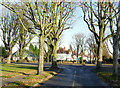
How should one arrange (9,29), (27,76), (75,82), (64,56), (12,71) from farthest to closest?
(64,56) → (9,29) → (12,71) → (27,76) → (75,82)

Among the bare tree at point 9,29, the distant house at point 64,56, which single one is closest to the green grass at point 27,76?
the bare tree at point 9,29

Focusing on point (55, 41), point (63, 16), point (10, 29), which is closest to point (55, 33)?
point (55, 41)

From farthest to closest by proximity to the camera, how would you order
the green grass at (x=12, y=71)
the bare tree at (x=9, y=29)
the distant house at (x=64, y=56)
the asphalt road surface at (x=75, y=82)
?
the distant house at (x=64, y=56) < the bare tree at (x=9, y=29) < the green grass at (x=12, y=71) < the asphalt road surface at (x=75, y=82)

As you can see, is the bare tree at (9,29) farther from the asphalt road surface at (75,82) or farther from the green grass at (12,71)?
the asphalt road surface at (75,82)

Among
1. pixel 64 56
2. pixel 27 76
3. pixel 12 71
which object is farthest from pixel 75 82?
pixel 64 56

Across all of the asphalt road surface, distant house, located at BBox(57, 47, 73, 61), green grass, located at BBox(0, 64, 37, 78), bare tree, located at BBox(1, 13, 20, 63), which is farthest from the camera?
distant house, located at BBox(57, 47, 73, 61)

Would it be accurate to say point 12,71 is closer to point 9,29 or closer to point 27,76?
point 27,76

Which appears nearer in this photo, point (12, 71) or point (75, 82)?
point (75, 82)

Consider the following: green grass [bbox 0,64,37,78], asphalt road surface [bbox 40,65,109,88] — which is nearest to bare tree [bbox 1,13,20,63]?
green grass [bbox 0,64,37,78]

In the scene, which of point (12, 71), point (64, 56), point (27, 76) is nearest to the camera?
point (27, 76)

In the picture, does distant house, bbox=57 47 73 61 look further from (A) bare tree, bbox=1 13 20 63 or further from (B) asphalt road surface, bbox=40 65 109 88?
(B) asphalt road surface, bbox=40 65 109 88

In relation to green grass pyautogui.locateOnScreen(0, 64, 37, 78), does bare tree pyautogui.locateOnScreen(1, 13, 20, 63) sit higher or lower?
higher

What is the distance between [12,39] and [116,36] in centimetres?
3624

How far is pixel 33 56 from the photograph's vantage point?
314 feet
